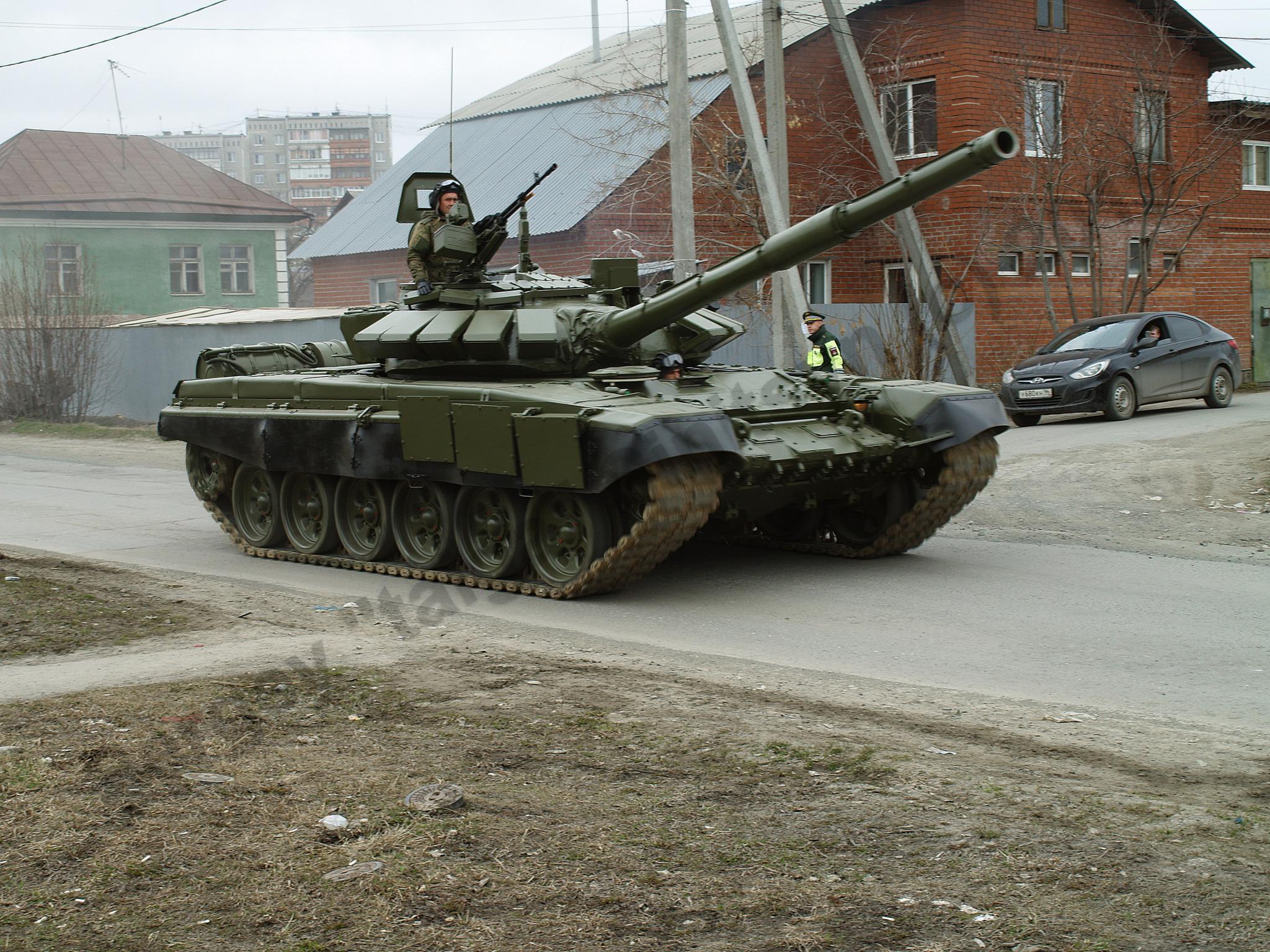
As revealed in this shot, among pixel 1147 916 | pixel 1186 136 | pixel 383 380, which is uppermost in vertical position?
pixel 1186 136

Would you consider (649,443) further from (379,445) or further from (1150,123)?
(1150,123)

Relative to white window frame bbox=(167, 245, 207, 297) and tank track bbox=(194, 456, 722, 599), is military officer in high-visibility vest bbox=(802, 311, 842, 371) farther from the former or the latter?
white window frame bbox=(167, 245, 207, 297)

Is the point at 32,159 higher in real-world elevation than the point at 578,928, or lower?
higher

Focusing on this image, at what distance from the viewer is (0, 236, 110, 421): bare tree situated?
25922 millimetres

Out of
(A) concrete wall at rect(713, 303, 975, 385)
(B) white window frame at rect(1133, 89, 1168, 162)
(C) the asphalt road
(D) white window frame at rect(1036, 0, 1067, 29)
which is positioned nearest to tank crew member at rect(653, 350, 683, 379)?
(C) the asphalt road

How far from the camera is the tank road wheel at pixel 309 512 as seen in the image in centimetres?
1128

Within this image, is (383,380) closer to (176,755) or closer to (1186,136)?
(176,755)

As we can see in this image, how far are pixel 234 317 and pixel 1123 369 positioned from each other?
50.2 feet

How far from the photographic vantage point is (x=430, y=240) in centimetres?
1099

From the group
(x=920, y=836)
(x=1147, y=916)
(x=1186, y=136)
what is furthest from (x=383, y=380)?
(x=1186, y=136)

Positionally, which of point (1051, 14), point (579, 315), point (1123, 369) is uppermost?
point (1051, 14)

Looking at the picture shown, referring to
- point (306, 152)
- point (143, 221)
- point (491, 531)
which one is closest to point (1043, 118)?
point (491, 531)

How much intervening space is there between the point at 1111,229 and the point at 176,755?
76.6ft

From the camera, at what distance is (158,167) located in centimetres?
4012
